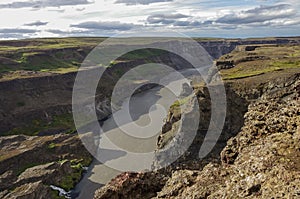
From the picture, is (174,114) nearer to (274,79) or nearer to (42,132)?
(274,79)

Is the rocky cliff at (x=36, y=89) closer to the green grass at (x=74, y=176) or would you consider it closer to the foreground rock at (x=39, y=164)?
the foreground rock at (x=39, y=164)

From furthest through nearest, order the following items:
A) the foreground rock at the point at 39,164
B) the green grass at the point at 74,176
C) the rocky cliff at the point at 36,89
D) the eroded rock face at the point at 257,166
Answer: the rocky cliff at the point at 36,89, the green grass at the point at 74,176, the foreground rock at the point at 39,164, the eroded rock face at the point at 257,166

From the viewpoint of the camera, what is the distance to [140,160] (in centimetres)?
7769

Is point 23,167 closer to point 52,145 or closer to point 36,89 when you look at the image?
point 52,145

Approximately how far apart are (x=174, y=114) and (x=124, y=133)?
33.0 meters

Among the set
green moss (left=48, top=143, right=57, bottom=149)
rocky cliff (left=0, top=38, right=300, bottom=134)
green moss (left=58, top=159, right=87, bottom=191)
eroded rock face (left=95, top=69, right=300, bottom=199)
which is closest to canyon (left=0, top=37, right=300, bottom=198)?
eroded rock face (left=95, top=69, right=300, bottom=199)

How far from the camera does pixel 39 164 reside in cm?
8012

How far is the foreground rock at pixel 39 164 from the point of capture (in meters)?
63.1

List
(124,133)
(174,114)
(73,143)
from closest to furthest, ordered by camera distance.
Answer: (174,114)
(73,143)
(124,133)

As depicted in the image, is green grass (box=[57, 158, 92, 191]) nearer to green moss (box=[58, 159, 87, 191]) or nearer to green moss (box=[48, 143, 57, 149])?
green moss (box=[58, 159, 87, 191])

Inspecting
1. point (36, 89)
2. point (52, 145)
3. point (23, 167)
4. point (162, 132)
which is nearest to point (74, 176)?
point (23, 167)

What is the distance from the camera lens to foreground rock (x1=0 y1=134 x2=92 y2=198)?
207 ft

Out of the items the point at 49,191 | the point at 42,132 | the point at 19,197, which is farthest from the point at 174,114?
the point at 42,132

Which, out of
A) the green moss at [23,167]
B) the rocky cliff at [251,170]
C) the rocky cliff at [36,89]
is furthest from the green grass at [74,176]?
the rocky cliff at [251,170]
